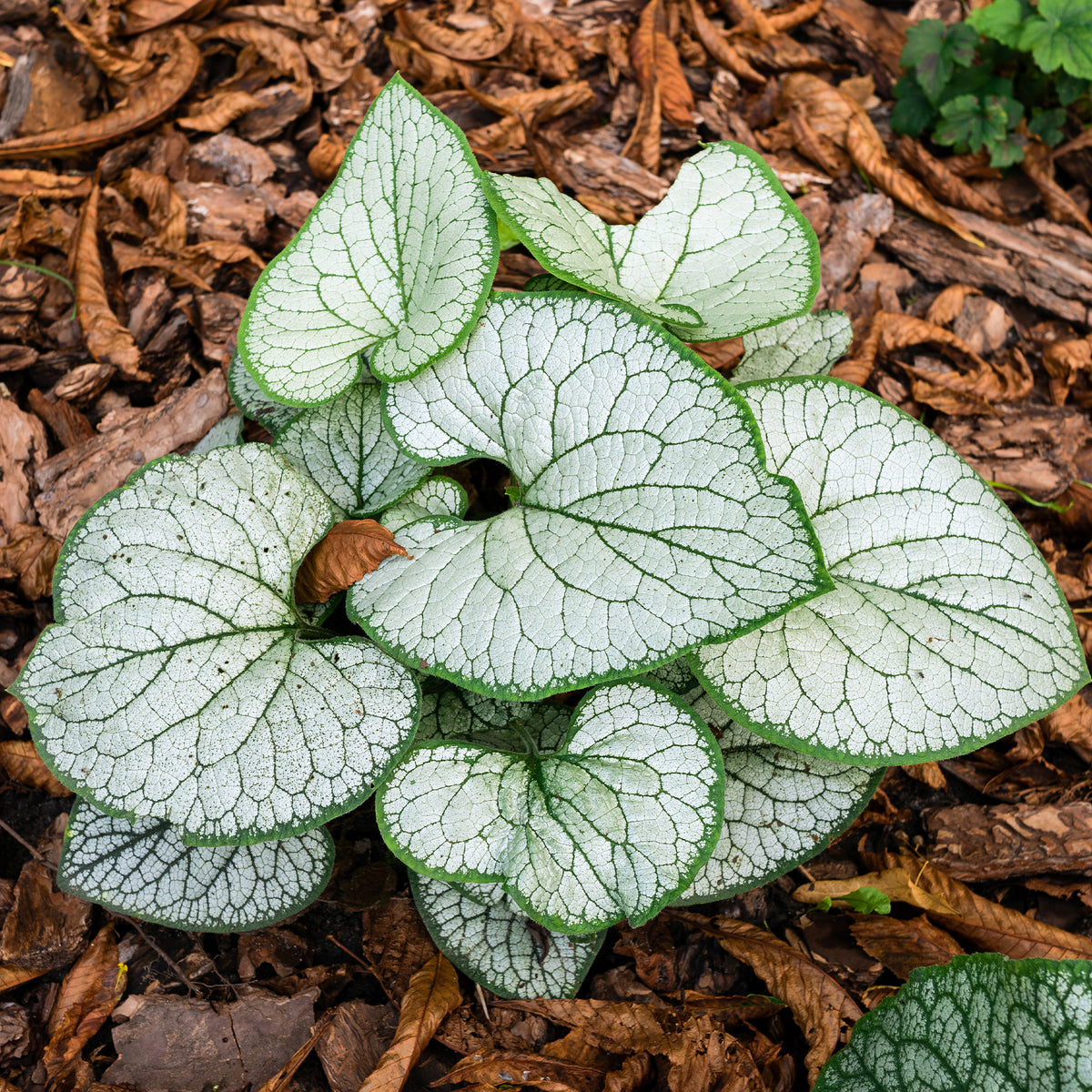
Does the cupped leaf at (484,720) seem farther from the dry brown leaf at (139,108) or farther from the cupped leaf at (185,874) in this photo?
the dry brown leaf at (139,108)

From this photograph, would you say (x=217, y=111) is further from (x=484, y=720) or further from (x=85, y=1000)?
(x=85, y=1000)

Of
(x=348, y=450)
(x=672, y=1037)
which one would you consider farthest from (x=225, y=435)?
(x=672, y=1037)

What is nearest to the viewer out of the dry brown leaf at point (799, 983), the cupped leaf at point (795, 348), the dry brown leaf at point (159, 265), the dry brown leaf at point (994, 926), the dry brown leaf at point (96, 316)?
the dry brown leaf at point (799, 983)

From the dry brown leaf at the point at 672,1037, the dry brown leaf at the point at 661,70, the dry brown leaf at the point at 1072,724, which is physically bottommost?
the dry brown leaf at the point at 672,1037

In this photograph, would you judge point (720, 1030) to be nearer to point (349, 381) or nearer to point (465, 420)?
point (465, 420)

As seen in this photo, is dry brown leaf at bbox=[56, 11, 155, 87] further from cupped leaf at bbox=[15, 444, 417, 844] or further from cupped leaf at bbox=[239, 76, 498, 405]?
cupped leaf at bbox=[15, 444, 417, 844]

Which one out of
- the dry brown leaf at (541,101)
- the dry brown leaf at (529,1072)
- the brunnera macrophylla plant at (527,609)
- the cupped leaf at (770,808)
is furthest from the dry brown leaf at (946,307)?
the dry brown leaf at (529,1072)
